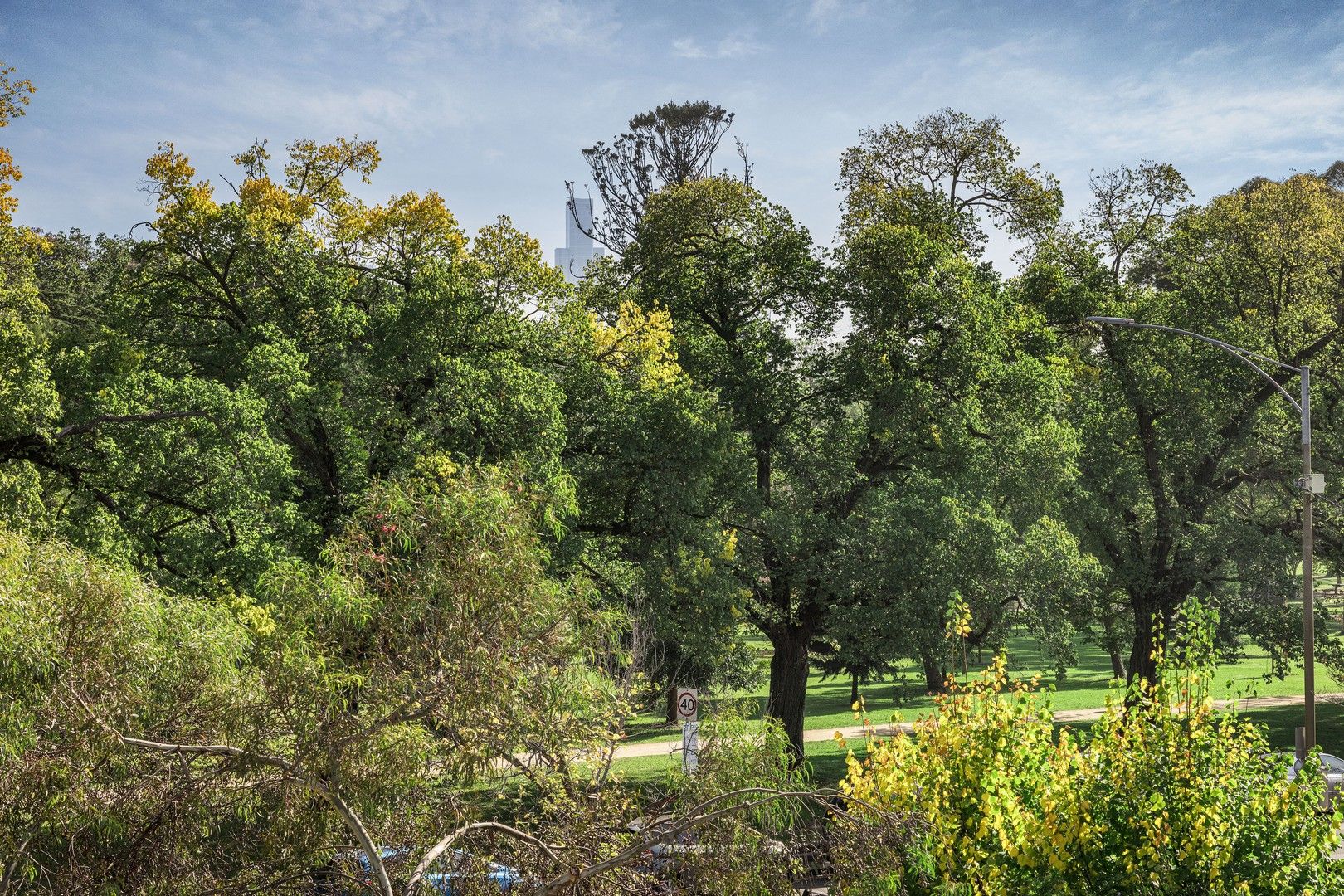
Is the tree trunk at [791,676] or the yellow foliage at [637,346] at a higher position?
the yellow foliage at [637,346]

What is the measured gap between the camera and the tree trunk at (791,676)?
82.8ft

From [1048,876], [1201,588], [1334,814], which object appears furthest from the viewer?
[1201,588]

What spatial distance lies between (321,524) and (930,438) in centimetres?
1198

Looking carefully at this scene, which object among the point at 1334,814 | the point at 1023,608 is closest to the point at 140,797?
the point at 1334,814

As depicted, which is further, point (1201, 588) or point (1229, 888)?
point (1201, 588)

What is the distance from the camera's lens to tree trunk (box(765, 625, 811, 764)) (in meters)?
25.2

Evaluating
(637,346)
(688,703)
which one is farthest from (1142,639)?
(688,703)

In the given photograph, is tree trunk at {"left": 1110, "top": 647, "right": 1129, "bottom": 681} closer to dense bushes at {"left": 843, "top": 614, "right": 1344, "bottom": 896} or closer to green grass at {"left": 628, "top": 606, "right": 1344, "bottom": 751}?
green grass at {"left": 628, "top": 606, "right": 1344, "bottom": 751}

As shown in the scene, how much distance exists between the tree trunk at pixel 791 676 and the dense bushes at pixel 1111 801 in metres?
16.1

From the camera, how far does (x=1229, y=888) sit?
7.82 m

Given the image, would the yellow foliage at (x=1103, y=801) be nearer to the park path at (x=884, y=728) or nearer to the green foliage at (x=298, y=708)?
the green foliage at (x=298, y=708)

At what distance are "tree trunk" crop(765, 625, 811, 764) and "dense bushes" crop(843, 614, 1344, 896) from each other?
16.1m

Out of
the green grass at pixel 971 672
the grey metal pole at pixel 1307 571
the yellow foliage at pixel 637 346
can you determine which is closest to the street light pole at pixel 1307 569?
the grey metal pole at pixel 1307 571

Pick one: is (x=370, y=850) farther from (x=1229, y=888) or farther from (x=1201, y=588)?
(x=1201, y=588)
